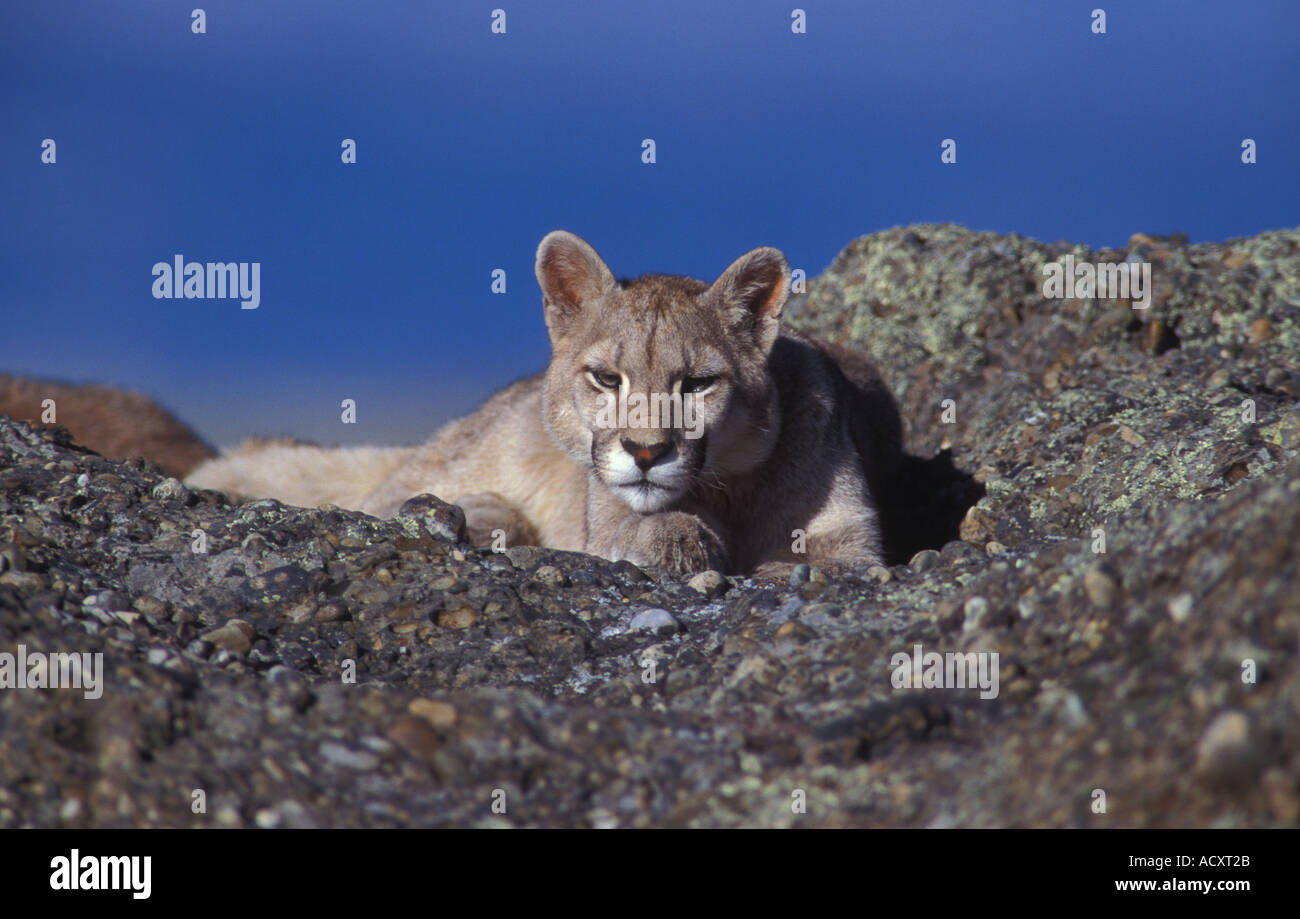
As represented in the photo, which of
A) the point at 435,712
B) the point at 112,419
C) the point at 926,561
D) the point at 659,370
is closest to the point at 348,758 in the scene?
the point at 435,712

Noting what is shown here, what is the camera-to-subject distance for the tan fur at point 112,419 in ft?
37.0

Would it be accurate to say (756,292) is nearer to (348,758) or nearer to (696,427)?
(696,427)

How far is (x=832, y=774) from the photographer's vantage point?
3912 millimetres

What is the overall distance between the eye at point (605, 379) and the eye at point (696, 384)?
0.42m

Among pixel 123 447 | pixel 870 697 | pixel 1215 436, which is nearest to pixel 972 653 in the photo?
pixel 870 697

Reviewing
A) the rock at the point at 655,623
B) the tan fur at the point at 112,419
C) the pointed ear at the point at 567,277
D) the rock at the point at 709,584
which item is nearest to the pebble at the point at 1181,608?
the rock at the point at 655,623

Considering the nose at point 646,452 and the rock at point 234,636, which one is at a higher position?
the nose at point 646,452

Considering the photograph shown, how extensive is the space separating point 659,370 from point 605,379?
0.43 meters

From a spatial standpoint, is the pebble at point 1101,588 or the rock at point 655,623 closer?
the pebble at point 1101,588

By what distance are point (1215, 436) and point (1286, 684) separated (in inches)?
222

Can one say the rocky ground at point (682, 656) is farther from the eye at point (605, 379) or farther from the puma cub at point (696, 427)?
the eye at point (605, 379)

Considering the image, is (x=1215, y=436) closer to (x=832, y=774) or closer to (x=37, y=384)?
(x=832, y=774)

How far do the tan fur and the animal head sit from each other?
498cm

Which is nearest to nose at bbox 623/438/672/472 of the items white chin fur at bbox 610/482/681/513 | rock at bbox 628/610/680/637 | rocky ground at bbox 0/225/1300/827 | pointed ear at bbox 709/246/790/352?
white chin fur at bbox 610/482/681/513
